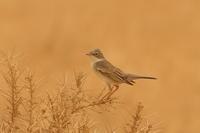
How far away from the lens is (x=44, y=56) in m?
18.8

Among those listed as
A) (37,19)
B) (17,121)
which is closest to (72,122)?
(17,121)

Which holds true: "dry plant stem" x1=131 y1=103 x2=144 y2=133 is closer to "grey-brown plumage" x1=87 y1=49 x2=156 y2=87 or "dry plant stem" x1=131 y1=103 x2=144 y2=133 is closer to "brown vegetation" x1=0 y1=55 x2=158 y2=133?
"brown vegetation" x1=0 y1=55 x2=158 y2=133

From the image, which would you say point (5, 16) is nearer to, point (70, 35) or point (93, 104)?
point (70, 35)

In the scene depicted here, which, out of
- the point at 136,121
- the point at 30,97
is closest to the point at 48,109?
the point at 30,97

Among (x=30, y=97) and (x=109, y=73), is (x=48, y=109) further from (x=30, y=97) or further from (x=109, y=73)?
(x=109, y=73)

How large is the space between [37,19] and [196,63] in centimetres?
446

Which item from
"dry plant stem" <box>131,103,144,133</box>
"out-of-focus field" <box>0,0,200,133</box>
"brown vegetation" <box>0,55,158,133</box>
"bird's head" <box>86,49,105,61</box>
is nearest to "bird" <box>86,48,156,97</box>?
"bird's head" <box>86,49,105,61</box>

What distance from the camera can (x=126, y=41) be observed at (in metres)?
19.1

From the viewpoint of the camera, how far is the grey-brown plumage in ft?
29.9

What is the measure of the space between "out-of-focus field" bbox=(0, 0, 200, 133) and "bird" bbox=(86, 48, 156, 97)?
560 centimetres

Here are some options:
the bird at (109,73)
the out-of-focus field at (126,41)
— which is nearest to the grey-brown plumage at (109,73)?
the bird at (109,73)

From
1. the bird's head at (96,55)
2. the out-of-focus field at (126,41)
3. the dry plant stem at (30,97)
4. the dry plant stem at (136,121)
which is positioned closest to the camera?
the dry plant stem at (136,121)

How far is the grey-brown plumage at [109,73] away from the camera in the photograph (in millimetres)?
9117

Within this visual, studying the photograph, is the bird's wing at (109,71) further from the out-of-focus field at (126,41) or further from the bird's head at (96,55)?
the out-of-focus field at (126,41)
